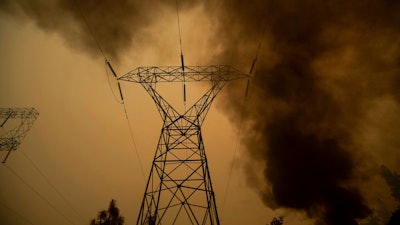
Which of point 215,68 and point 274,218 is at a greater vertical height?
point 274,218

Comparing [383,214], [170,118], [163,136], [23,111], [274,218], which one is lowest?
[163,136]

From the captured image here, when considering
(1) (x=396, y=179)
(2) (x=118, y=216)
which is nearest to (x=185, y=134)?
(2) (x=118, y=216)

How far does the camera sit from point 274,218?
149 feet

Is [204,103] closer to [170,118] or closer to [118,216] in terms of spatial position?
[170,118]

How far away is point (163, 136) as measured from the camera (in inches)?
542

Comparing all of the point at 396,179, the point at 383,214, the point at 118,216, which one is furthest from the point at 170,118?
the point at 383,214

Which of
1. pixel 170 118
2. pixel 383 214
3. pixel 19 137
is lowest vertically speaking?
pixel 170 118

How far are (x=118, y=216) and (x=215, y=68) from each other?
3924 cm

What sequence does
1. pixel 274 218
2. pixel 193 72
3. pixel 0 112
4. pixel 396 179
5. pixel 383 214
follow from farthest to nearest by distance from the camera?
pixel 383 214 < pixel 396 179 < pixel 274 218 < pixel 0 112 < pixel 193 72

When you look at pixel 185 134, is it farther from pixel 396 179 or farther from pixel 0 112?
pixel 396 179

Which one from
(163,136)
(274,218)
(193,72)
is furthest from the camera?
(274,218)

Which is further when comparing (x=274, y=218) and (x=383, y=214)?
(x=383, y=214)

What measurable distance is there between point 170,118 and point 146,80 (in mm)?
2808

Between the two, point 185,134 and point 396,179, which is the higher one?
point 396,179
